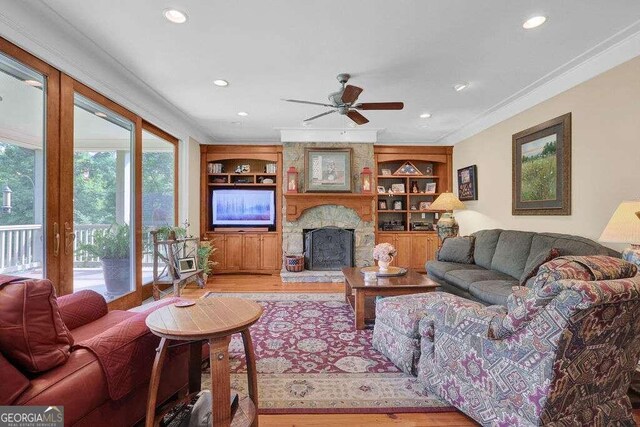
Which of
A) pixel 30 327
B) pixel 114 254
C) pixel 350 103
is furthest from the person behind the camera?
pixel 114 254

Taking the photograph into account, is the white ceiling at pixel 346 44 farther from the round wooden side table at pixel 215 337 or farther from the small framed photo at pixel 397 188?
the small framed photo at pixel 397 188

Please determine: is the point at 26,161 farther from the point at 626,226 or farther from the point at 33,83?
the point at 626,226

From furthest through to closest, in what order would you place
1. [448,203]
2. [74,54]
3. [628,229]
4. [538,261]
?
[448,203] → [538,261] → [74,54] → [628,229]

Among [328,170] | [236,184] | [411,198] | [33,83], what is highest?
[33,83]

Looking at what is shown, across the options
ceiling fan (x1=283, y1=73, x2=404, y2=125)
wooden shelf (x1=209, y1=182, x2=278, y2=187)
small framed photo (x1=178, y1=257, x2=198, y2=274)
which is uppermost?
ceiling fan (x1=283, y1=73, x2=404, y2=125)

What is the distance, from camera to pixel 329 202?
18.0ft

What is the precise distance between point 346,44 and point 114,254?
3312 millimetres

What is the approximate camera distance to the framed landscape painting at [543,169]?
123 inches

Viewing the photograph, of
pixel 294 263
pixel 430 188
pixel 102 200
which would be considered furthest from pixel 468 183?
pixel 102 200

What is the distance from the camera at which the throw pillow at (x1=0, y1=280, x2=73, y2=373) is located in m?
1.12

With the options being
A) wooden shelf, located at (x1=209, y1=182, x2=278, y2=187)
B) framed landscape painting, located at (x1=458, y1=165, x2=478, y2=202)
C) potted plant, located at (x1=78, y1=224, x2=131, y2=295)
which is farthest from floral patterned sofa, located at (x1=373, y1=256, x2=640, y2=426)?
wooden shelf, located at (x1=209, y1=182, x2=278, y2=187)

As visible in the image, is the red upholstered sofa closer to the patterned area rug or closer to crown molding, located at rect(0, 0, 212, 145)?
the patterned area rug

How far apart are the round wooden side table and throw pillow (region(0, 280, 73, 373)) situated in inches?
13.9

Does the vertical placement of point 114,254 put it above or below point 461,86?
Answer: below
